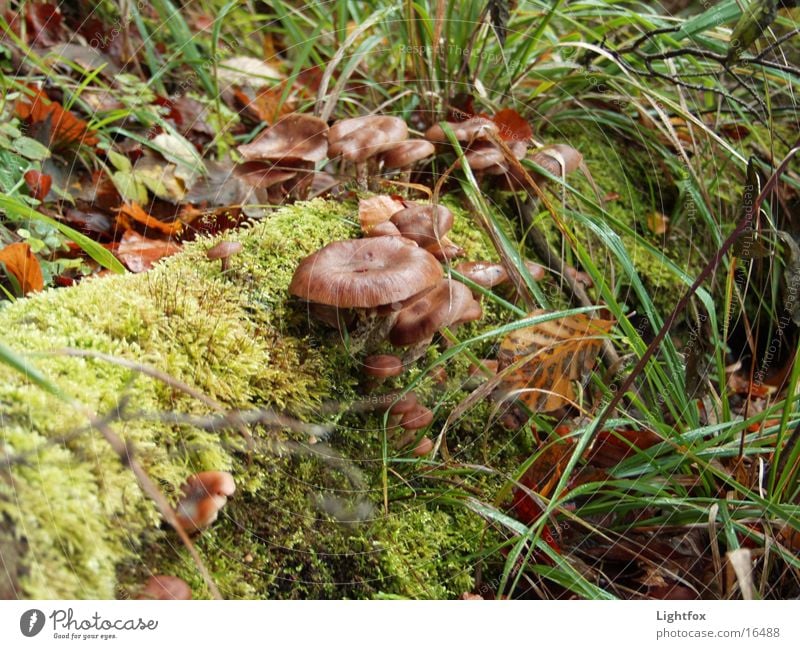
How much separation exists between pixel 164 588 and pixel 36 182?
141cm

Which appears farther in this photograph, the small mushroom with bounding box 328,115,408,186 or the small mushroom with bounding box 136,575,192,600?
the small mushroom with bounding box 328,115,408,186

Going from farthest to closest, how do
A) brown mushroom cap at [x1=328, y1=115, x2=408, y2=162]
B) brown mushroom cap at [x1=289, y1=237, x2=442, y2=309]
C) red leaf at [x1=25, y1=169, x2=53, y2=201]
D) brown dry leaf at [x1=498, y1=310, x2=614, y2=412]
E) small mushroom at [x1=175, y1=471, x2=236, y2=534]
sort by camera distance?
red leaf at [x1=25, y1=169, x2=53, y2=201] < brown mushroom cap at [x1=328, y1=115, x2=408, y2=162] < brown dry leaf at [x1=498, y1=310, x2=614, y2=412] < brown mushroom cap at [x1=289, y1=237, x2=442, y2=309] < small mushroom at [x1=175, y1=471, x2=236, y2=534]

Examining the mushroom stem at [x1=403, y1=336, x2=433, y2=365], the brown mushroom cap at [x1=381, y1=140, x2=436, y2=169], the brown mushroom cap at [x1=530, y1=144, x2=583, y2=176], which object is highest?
the brown mushroom cap at [x1=381, y1=140, x2=436, y2=169]

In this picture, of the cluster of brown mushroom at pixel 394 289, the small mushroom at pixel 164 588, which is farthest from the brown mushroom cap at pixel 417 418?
the small mushroom at pixel 164 588

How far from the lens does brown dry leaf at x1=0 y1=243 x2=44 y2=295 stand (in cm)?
153

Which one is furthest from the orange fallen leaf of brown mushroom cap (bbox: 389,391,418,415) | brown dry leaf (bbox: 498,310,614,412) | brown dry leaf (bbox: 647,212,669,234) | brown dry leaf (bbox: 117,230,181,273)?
brown dry leaf (bbox: 647,212,669,234)

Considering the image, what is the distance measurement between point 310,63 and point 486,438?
78.9 inches

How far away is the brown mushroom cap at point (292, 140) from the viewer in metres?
1.90

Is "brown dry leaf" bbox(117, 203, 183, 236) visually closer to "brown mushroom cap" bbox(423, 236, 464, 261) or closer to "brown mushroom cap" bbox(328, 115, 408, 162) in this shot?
"brown mushroom cap" bbox(328, 115, 408, 162)

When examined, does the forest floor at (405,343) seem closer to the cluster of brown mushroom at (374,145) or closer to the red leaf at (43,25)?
the cluster of brown mushroom at (374,145)

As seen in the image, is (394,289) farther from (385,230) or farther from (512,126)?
(512,126)

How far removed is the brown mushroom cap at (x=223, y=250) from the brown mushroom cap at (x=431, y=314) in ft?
1.37

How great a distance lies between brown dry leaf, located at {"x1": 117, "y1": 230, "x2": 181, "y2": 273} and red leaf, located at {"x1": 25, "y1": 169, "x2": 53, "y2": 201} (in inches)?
11.1
